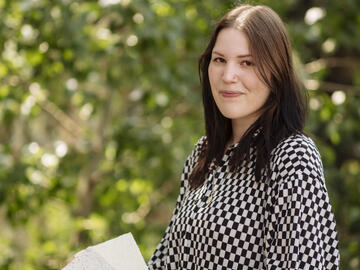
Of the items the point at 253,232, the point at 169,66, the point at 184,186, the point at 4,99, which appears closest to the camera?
the point at 253,232

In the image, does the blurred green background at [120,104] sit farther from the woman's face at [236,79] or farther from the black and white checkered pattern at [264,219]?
the black and white checkered pattern at [264,219]

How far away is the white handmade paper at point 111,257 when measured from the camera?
187 centimetres

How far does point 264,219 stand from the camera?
180 centimetres

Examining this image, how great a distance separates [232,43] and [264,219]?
462 millimetres

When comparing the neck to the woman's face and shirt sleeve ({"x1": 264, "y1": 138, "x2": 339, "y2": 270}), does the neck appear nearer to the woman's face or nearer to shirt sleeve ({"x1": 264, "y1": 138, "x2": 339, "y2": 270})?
the woman's face

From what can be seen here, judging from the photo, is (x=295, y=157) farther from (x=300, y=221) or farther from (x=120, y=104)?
(x=120, y=104)

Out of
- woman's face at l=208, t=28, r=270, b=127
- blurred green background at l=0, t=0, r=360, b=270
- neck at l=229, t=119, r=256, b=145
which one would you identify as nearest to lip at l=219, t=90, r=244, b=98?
woman's face at l=208, t=28, r=270, b=127

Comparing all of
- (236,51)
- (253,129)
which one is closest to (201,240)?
(253,129)

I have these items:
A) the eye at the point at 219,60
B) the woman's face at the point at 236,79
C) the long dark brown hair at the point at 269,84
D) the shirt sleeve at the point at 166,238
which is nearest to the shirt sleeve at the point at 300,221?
the long dark brown hair at the point at 269,84

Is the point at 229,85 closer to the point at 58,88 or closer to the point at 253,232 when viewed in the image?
the point at 253,232

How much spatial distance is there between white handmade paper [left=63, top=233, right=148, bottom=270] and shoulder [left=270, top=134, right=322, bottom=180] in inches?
17.2

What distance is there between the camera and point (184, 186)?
2.28m

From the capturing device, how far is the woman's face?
6.26 feet

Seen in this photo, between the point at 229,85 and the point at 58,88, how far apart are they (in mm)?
2274
